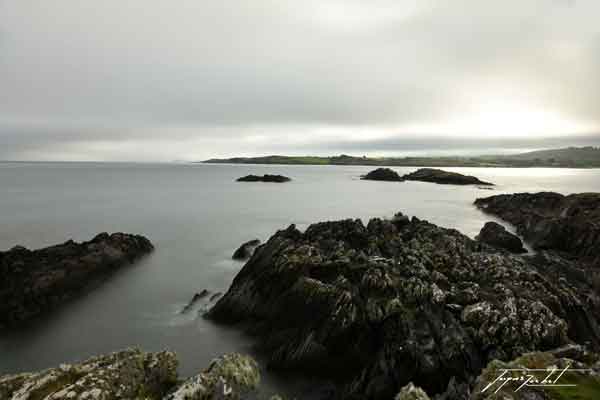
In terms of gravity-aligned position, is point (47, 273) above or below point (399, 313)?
below

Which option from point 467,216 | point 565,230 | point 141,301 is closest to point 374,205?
point 467,216

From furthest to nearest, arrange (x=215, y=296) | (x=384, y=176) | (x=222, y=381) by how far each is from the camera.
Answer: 1. (x=384, y=176)
2. (x=215, y=296)
3. (x=222, y=381)

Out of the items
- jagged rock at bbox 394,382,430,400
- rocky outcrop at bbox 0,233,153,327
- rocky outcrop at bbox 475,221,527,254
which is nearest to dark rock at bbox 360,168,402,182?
rocky outcrop at bbox 475,221,527,254

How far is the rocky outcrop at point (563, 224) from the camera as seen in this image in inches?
1085

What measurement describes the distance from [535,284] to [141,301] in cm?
2517

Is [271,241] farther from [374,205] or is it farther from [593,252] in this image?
[374,205]

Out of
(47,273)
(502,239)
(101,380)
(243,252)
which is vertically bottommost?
(243,252)

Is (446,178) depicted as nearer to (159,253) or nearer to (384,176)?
(384,176)

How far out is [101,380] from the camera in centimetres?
816

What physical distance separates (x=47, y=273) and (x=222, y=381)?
21.3 metres

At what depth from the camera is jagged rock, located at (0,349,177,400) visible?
790cm

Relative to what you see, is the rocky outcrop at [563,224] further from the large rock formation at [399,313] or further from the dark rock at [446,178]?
the dark rock at [446,178]

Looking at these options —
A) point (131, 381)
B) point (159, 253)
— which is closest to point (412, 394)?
point (131, 381)

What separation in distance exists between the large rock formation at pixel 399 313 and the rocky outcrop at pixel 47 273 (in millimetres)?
11663
